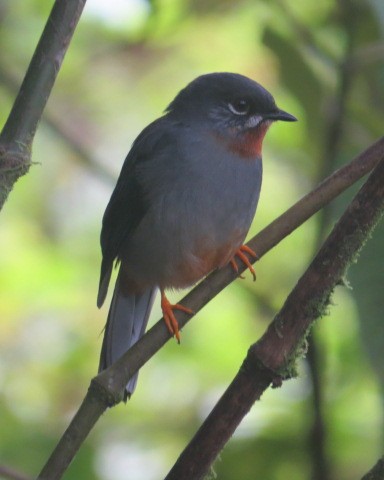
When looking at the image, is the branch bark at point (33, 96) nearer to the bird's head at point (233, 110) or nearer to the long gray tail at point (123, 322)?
the long gray tail at point (123, 322)

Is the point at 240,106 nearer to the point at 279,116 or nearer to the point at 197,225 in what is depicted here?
the point at 279,116

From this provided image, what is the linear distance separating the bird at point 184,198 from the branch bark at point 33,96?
167 centimetres

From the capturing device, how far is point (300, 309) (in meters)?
2.13

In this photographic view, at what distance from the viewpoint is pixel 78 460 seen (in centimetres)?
346

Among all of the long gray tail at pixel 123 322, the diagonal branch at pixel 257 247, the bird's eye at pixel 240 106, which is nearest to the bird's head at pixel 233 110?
the bird's eye at pixel 240 106

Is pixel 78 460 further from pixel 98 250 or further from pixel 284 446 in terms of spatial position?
pixel 98 250

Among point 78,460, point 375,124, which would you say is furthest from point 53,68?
point 375,124

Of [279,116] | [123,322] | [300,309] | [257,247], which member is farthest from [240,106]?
[300,309]

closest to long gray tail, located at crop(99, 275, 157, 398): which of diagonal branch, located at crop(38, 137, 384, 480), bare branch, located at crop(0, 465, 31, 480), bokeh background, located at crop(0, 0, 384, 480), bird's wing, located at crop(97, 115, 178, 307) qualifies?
bird's wing, located at crop(97, 115, 178, 307)

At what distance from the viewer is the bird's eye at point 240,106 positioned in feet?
14.1

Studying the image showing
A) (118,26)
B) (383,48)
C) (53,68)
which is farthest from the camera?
(118,26)

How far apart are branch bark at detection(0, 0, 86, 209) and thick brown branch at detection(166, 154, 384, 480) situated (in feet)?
2.27

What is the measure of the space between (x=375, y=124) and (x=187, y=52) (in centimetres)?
341

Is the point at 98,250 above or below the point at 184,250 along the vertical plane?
below
